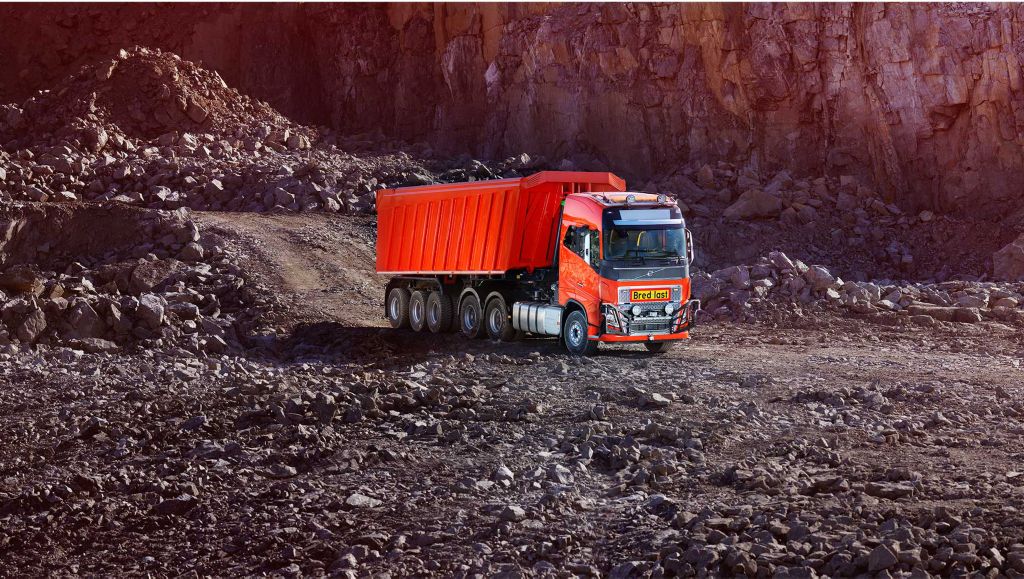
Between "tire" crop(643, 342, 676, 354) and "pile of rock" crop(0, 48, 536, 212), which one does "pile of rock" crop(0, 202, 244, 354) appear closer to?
"tire" crop(643, 342, 676, 354)

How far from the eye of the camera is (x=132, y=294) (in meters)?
25.1

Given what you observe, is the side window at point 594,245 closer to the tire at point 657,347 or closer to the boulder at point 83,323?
the tire at point 657,347

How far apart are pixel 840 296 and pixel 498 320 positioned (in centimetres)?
830

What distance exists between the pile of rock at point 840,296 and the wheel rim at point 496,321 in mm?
5859

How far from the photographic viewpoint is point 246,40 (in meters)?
57.7

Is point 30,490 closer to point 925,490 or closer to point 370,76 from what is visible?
point 925,490

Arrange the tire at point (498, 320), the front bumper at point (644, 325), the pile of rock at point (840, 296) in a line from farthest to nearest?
1. the pile of rock at point (840, 296)
2. the tire at point (498, 320)
3. the front bumper at point (644, 325)

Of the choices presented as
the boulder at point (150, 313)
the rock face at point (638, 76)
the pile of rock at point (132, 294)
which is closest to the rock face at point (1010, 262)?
the rock face at point (638, 76)

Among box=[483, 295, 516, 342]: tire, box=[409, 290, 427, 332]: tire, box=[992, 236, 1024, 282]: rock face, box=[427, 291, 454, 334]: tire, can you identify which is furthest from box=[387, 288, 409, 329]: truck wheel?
box=[992, 236, 1024, 282]: rock face

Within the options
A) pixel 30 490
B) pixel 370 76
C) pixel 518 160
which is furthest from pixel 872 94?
pixel 30 490

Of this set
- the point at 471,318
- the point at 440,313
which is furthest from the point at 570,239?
the point at 440,313

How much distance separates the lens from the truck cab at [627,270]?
18.3 meters

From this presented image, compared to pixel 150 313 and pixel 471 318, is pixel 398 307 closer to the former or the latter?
pixel 471 318

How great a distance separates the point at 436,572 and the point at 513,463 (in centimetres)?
287
